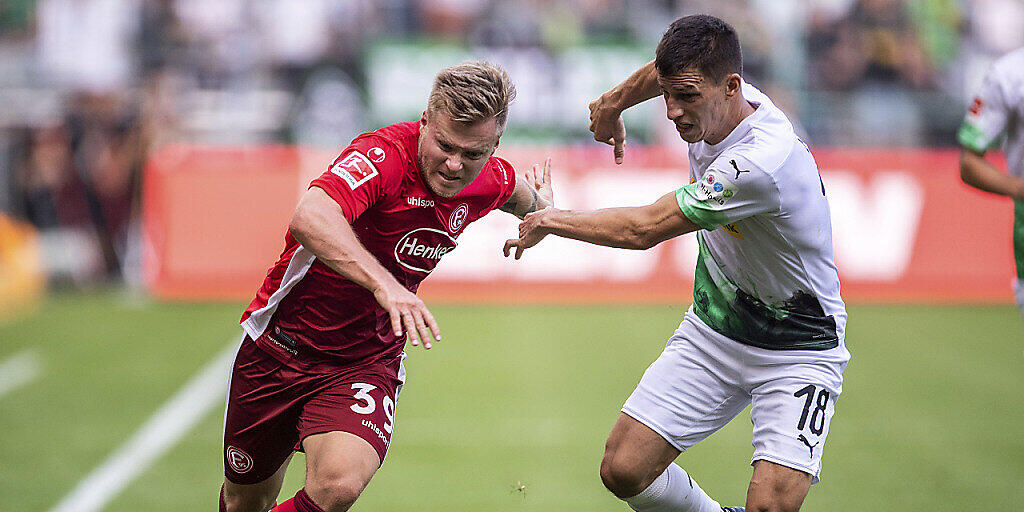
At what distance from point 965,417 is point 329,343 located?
5.96 metres

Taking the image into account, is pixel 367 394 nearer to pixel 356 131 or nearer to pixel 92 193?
pixel 92 193

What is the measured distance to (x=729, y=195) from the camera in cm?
442

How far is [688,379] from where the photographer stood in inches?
203

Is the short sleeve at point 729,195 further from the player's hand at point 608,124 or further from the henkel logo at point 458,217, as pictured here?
the henkel logo at point 458,217

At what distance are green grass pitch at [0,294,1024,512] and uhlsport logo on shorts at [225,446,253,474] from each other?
1767 millimetres

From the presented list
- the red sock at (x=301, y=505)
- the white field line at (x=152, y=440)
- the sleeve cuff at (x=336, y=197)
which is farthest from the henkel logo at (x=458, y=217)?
the white field line at (x=152, y=440)

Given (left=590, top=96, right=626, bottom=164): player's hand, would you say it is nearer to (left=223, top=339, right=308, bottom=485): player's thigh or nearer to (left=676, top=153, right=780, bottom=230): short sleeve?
(left=676, top=153, right=780, bottom=230): short sleeve

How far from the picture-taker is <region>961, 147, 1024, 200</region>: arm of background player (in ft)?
17.8

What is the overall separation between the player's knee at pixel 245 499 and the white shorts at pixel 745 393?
5.86 feet

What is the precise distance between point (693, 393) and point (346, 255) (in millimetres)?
1948

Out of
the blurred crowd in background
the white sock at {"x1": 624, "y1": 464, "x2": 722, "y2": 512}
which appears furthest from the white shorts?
the blurred crowd in background

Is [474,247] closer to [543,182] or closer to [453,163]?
[543,182]

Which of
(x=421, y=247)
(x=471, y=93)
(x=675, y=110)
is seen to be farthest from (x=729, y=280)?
(x=471, y=93)

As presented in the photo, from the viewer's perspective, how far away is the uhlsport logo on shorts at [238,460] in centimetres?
489
